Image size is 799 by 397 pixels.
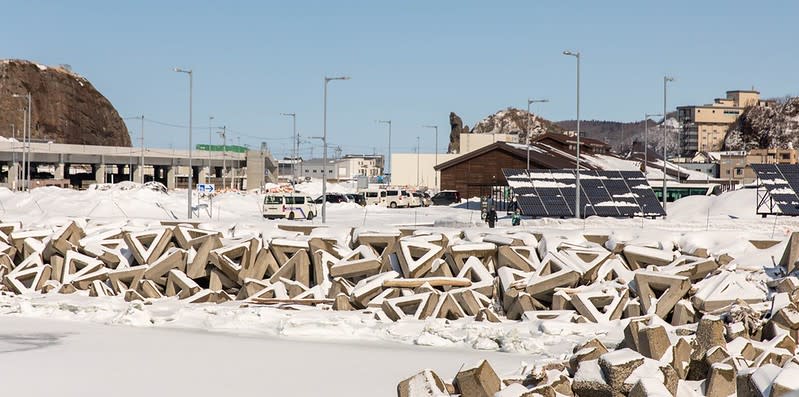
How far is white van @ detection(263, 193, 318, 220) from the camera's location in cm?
5722

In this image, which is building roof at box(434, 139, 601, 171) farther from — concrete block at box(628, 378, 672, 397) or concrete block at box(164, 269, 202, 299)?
concrete block at box(628, 378, 672, 397)

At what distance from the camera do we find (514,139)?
5502 inches

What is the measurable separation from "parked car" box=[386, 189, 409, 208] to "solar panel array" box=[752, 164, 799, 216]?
29.2 metres

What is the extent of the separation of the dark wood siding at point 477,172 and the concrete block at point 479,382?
227 ft

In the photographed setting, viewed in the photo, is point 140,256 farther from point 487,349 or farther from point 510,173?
point 510,173

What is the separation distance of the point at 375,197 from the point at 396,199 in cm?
165

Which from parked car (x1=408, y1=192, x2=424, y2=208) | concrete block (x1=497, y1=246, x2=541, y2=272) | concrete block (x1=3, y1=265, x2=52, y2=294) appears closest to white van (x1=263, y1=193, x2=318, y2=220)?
parked car (x1=408, y1=192, x2=424, y2=208)

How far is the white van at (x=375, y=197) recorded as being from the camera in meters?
75.6

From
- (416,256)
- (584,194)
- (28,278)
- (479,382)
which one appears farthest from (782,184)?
(479,382)

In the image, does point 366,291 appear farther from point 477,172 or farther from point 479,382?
point 477,172

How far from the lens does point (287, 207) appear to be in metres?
57.8

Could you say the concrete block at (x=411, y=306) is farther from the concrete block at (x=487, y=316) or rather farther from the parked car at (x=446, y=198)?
the parked car at (x=446, y=198)

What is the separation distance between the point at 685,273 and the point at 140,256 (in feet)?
49.4

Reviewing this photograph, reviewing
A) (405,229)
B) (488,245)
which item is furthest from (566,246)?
(405,229)
